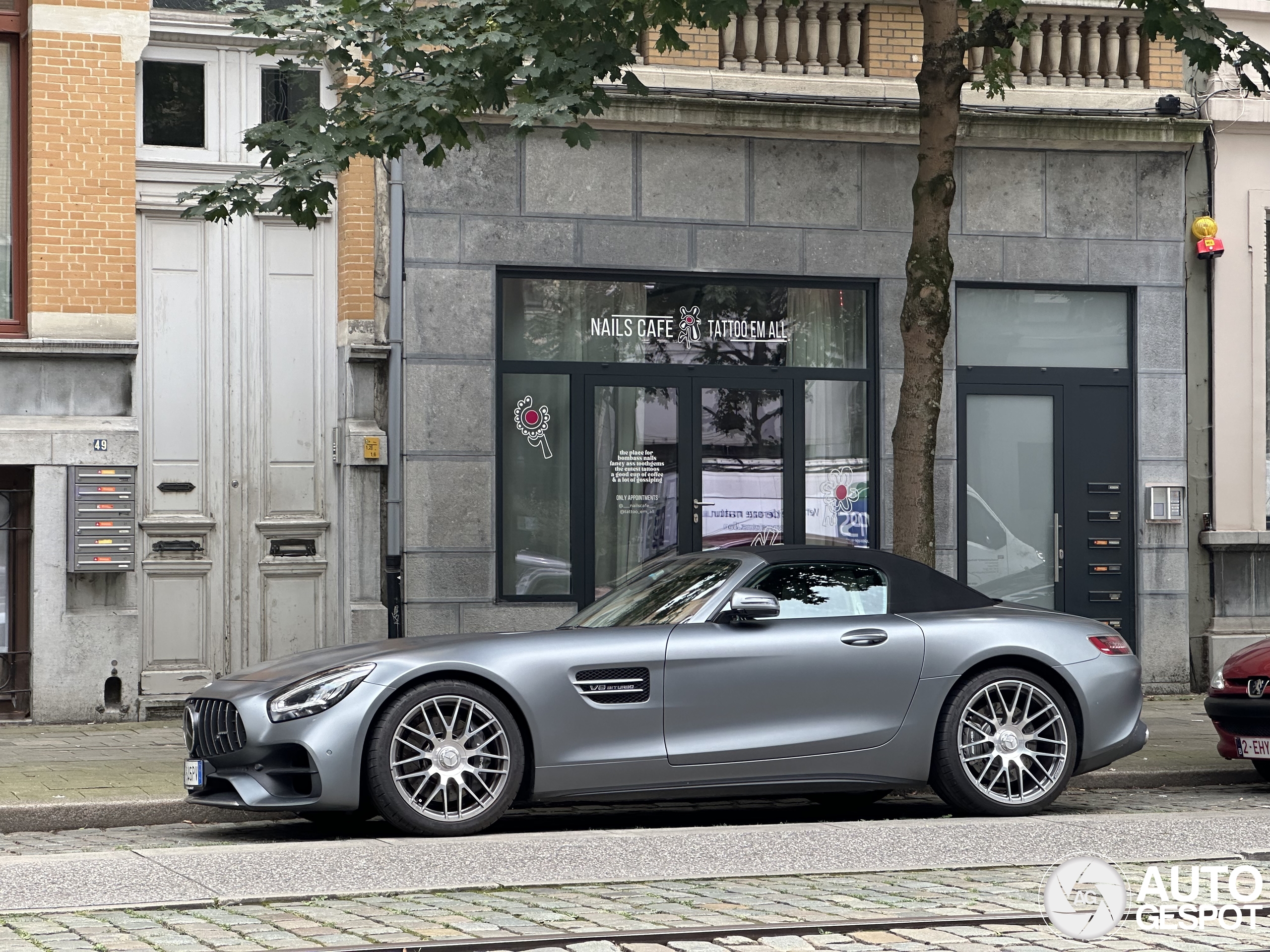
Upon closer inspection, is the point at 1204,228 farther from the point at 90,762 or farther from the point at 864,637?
the point at 90,762

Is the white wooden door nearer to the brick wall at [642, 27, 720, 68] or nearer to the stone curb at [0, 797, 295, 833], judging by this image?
the brick wall at [642, 27, 720, 68]

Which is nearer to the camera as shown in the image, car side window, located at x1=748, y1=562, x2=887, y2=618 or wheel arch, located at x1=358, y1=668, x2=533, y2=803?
wheel arch, located at x1=358, y1=668, x2=533, y2=803

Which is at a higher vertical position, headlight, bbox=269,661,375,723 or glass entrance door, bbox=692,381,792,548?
glass entrance door, bbox=692,381,792,548

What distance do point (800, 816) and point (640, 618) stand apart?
1.49 meters

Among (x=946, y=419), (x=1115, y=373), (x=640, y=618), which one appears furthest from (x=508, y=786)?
(x=1115, y=373)

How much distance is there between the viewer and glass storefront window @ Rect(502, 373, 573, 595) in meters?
14.6

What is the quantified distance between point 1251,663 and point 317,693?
567 cm

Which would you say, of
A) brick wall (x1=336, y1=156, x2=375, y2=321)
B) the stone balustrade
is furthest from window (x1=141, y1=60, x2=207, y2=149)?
the stone balustrade

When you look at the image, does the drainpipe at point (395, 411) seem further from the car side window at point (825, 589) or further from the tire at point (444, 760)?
the tire at point (444, 760)

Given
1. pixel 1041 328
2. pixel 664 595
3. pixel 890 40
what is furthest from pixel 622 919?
pixel 890 40

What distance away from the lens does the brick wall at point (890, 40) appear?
15305 mm

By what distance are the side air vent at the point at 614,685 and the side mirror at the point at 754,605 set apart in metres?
0.56

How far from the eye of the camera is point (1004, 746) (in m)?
8.86

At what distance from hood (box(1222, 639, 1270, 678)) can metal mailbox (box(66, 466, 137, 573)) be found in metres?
8.18
